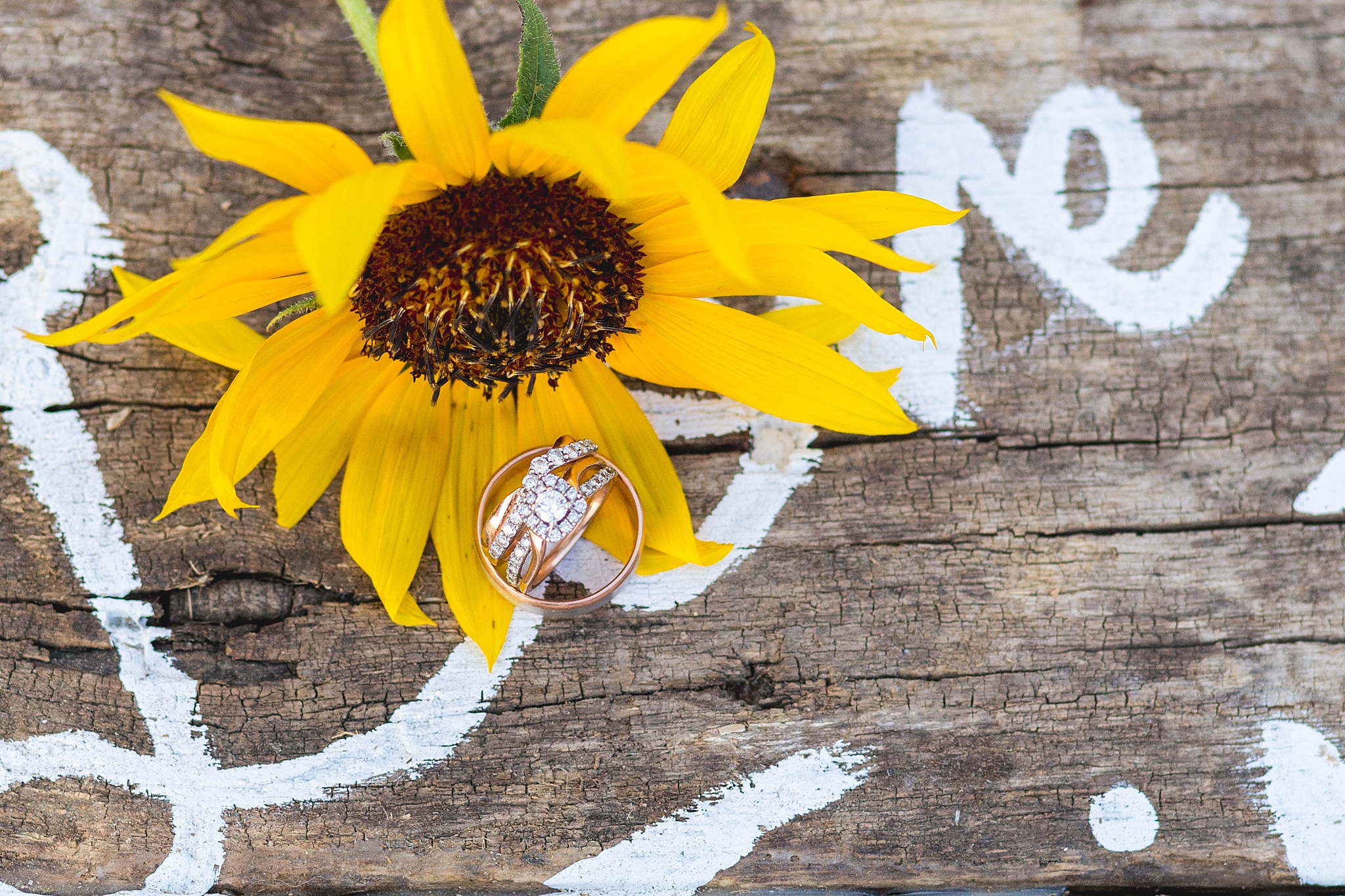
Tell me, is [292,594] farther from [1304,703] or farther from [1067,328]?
[1304,703]

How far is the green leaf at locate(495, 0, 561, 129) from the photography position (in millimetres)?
1013

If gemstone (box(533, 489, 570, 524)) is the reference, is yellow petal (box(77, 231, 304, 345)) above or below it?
above

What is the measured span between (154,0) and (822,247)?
4.20 ft

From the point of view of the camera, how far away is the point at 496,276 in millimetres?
1049

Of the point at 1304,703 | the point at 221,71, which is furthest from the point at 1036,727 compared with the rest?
the point at 221,71

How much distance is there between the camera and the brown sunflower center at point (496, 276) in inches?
40.8

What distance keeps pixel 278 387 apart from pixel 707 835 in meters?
0.86

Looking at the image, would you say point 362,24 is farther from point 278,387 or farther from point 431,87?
point 278,387

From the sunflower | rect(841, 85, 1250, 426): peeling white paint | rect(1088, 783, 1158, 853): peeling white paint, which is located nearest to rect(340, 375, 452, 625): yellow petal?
the sunflower

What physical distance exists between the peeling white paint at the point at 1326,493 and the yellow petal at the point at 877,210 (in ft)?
2.94

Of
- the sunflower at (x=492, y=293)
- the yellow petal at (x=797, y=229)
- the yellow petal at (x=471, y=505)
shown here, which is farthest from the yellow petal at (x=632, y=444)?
the yellow petal at (x=797, y=229)

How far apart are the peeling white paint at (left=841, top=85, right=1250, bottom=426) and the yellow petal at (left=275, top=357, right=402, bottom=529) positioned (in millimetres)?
736

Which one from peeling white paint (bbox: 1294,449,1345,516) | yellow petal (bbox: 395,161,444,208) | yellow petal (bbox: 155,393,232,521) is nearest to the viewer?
yellow petal (bbox: 395,161,444,208)

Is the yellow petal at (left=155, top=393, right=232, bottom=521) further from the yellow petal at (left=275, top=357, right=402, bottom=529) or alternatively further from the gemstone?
the gemstone
